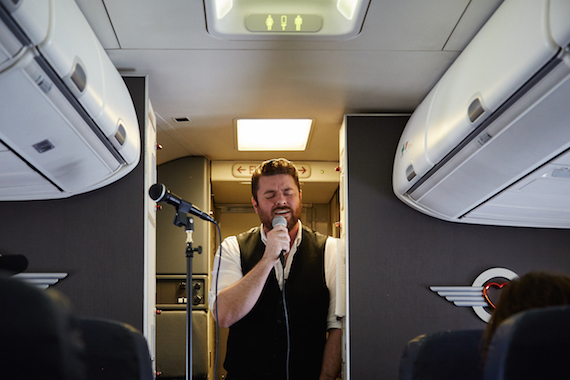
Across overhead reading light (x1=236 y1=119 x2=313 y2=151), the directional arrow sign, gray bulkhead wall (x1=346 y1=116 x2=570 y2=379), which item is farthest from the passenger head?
the directional arrow sign

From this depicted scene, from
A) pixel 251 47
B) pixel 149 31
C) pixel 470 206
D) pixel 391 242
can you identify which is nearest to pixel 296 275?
pixel 391 242

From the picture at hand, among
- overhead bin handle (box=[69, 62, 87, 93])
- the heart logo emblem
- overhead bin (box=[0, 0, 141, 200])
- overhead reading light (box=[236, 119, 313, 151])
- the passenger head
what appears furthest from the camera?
overhead reading light (box=[236, 119, 313, 151])

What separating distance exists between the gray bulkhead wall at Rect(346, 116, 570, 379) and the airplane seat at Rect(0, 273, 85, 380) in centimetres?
292

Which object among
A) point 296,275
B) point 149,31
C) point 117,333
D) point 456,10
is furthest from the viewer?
point 296,275

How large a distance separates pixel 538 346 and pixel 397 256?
2783mm

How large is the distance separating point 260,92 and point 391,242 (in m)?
1.41

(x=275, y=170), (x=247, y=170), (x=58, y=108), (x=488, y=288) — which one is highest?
(x=247, y=170)

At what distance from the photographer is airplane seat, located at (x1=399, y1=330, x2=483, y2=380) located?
107 cm

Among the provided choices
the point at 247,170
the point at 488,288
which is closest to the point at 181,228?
the point at 247,170

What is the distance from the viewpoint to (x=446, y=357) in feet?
3.67

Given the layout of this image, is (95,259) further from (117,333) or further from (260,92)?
(117,333)

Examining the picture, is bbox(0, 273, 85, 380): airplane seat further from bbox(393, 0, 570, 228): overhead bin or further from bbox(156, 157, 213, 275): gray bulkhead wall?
bbox(156, 157, 213, 275): gray bulkhead wall

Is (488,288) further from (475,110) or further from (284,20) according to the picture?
(284,20)

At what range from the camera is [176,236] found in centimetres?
522
